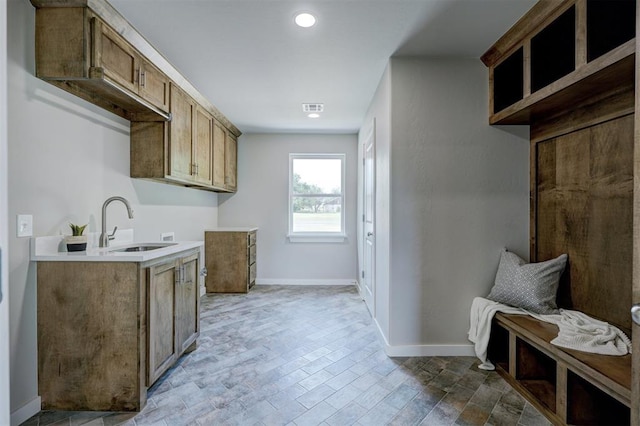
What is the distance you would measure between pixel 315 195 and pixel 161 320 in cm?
335

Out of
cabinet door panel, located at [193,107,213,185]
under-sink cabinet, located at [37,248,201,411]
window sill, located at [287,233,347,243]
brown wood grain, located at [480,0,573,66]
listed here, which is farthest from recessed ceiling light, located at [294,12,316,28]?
window sill, located at [287,233,347,243]

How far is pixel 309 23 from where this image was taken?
82.7 inches

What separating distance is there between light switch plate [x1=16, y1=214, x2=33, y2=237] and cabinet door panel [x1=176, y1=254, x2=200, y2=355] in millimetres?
902

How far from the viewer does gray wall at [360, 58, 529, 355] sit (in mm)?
2562

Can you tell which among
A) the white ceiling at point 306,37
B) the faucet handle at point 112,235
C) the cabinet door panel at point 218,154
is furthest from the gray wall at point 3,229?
the cabinet door panel at point 218,154

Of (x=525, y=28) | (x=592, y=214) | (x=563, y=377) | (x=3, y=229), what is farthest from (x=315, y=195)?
(x=3, y=229)

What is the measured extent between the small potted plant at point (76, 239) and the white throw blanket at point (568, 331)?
2830 mm

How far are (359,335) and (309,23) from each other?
2658 mm

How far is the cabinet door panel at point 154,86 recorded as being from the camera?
2375mm

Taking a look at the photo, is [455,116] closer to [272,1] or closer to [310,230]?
[272,1]

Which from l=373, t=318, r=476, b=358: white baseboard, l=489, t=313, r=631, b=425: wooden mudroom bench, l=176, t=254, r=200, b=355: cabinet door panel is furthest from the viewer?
l=373, t=318, r=476, b=358: white baseboard

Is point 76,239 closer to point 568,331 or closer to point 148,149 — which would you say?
point 148,149

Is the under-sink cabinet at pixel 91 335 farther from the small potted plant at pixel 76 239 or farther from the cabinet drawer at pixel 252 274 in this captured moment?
the cabinet drawer at pixel 252 274

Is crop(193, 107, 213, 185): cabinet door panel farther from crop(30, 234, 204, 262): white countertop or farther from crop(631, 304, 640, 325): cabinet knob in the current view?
crop(631, 304, 640, 325): cabinet knob
